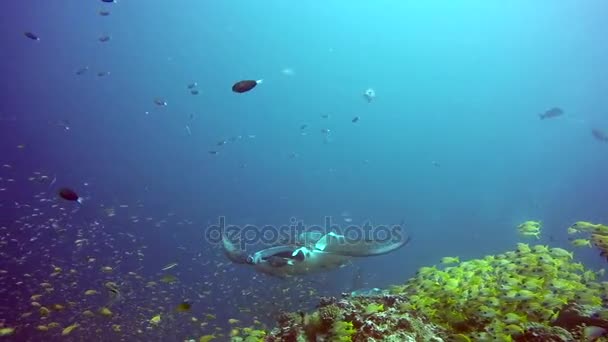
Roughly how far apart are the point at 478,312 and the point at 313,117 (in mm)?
97755

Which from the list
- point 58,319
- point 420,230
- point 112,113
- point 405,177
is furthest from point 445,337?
point 405,177

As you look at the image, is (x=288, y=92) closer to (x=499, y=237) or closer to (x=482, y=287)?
(x=499, y=237)

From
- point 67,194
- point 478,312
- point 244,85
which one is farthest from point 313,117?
point 478,312

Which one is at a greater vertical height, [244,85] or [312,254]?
[244,85]

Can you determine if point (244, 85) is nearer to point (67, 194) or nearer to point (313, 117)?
point (67, 194)

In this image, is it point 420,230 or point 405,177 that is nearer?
point 420,230

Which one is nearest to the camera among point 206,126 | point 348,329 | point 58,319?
point 348,329

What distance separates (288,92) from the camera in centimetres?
9281

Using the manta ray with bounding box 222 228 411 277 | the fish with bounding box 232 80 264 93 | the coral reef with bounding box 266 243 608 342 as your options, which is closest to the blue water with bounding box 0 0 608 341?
the manta ray with bounding box 222 228 411 277

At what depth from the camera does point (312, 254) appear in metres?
7.47

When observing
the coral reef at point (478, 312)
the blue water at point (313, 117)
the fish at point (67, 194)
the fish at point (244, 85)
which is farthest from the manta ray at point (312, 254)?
the blue water at point (313, 117)

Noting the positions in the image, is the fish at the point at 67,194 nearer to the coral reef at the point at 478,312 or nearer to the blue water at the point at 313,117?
the coral reef at the point at 478,312

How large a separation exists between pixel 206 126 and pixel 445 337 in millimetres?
90834

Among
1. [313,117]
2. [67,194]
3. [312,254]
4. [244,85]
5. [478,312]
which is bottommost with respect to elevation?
[478,312]
